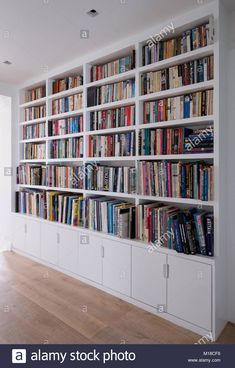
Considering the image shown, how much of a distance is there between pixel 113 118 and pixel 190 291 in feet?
6.07

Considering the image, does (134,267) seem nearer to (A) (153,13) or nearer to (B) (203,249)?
(B) (203,249)

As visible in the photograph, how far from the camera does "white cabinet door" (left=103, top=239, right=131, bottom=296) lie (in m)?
2.47

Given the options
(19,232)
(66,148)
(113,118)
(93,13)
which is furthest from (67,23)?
(19,232)

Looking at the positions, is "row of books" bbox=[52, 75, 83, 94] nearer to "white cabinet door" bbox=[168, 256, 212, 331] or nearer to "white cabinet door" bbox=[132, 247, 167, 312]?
"white cabinet door" bbox=[132, 247, 167, 312]

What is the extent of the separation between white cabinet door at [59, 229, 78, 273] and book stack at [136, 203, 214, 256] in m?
0.92

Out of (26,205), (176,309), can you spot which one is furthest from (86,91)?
(176,309)

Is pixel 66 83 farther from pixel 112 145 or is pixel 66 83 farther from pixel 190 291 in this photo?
pixel 190 291

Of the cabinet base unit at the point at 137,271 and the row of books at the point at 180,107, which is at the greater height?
the row of books at the point at 180,107

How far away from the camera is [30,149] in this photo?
151 inches

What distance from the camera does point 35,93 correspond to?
374 cm

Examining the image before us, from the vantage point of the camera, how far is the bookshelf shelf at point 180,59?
1999 mm
